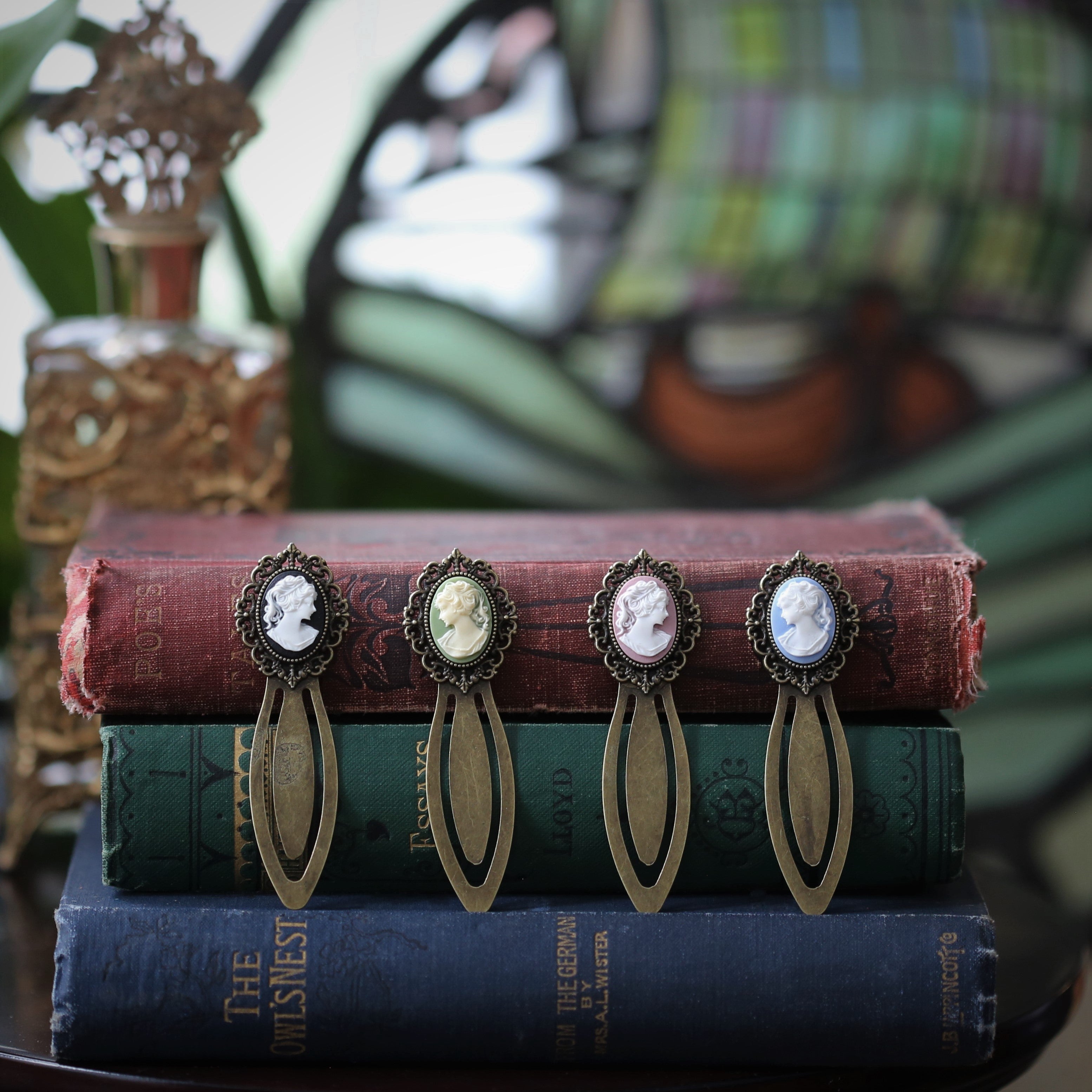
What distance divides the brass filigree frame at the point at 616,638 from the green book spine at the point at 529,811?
0.03 metres

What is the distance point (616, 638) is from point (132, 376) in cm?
40

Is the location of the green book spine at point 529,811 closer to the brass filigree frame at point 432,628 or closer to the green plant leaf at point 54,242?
the brass filigree frame at point 432,628

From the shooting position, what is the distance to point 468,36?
987mm

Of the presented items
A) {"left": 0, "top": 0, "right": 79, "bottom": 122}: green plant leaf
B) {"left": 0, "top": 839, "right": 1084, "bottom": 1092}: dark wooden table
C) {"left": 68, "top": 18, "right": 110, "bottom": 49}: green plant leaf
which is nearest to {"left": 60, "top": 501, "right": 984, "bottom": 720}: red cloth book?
{"left": 0, "top": 839, "right": 1084, "bottom": 1092}: dark wooden table

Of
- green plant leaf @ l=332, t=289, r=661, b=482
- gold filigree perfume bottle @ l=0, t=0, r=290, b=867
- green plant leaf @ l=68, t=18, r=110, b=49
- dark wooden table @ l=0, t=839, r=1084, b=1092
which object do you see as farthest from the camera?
green plant leaf @ l=332, t=289, r=661, b=482

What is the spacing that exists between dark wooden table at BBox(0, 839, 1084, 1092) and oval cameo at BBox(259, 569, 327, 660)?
17cm

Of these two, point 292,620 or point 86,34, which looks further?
point 86,34

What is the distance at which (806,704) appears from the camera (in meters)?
0.54

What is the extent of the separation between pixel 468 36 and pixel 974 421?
0.52 metres

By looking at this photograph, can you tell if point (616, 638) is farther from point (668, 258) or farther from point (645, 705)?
point (668, 258)

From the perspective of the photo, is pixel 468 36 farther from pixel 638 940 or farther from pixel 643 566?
pixel 638 940

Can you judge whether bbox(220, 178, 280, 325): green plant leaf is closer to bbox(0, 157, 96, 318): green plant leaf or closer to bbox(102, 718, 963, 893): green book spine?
bbox(0, 157, 96, 318): green plant leaf

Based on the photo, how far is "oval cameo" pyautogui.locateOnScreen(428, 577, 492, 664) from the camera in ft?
1.71

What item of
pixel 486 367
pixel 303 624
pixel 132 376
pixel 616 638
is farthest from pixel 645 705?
pixel 486 367
